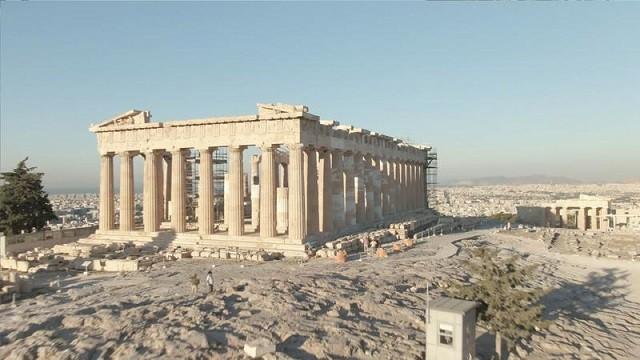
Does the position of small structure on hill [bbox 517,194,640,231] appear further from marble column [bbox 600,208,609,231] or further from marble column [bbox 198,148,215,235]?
marble column [bbox 198,148,215,235]

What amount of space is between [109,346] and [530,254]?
2848 cm

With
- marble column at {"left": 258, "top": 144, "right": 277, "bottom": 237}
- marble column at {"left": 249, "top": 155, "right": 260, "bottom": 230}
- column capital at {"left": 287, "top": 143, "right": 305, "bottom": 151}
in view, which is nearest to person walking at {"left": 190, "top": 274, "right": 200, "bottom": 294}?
marble column at {"left": 258, "top": 144, "right": 277, "bottom": 237}

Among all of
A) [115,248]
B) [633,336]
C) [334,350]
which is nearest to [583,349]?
[633,336]

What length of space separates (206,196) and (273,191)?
5.10m

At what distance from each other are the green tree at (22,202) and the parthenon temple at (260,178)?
246 inches

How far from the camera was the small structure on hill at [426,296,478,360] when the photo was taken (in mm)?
13055

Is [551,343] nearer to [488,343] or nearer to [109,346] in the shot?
[488,343]

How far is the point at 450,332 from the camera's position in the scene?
13.3 m

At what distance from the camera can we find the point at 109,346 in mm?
13641

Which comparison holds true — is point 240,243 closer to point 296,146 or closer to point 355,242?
point 296,146

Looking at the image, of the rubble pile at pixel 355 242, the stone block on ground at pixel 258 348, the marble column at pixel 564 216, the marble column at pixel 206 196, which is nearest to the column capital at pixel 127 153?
the marble column at pixel 206 196

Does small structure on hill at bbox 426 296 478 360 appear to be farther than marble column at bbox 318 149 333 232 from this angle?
No

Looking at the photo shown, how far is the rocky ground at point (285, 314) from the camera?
1408 cm

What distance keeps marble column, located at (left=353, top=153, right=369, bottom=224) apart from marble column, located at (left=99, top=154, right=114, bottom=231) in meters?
19.3
